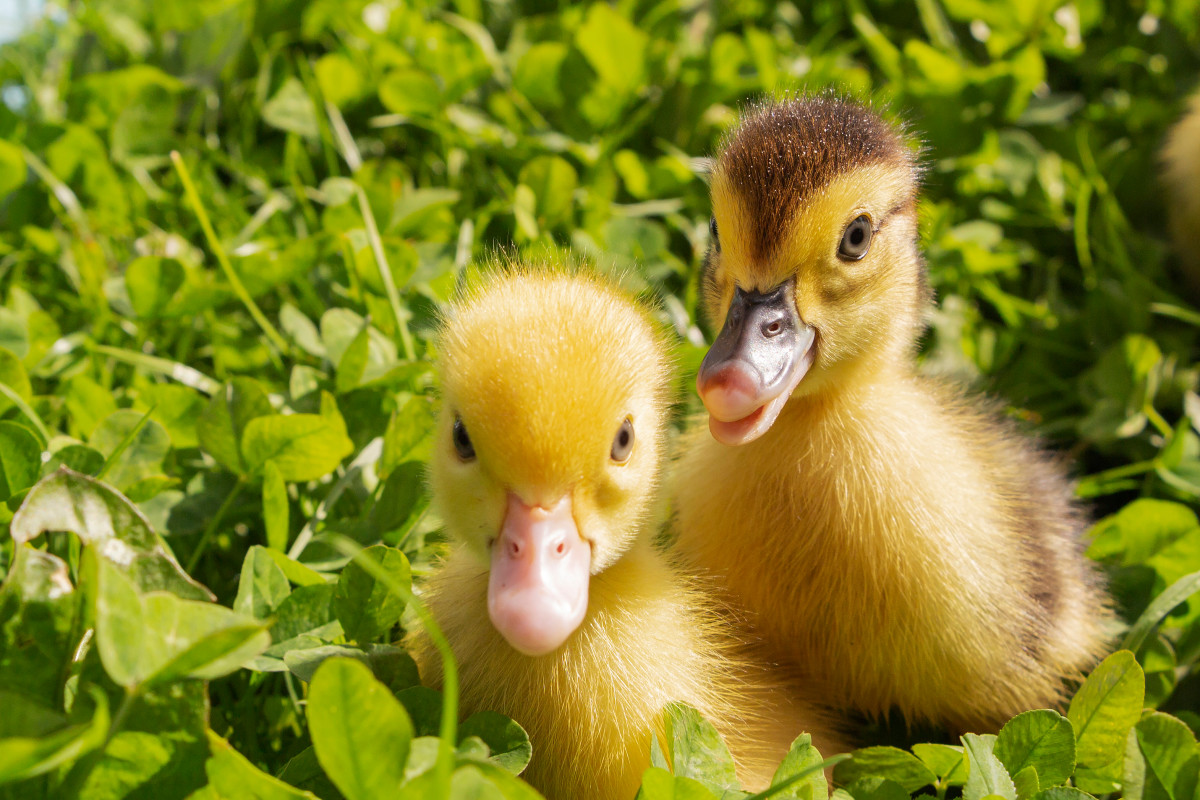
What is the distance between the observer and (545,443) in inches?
42.6

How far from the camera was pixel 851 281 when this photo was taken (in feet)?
4.52

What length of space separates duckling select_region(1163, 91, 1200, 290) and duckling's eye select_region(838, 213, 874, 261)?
1.36 meters

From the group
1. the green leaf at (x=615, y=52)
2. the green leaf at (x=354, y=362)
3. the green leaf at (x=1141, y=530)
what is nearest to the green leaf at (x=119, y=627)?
the green leaf at (x=354, y=362)

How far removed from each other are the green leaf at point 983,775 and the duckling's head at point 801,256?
44 centimetres

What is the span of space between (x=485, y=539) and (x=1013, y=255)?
1648mm

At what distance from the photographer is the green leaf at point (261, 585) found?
1287 millimetres

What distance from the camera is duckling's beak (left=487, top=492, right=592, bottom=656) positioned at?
3.39ft

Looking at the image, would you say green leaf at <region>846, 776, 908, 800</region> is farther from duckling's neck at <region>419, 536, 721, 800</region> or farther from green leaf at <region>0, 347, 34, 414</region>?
green leaf at <region>0, 347, 34, 414</region>

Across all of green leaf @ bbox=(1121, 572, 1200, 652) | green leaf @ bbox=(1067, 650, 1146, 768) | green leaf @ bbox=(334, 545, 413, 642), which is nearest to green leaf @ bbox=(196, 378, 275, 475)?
green leaf @ bbox=(334, 545, 413, 642)

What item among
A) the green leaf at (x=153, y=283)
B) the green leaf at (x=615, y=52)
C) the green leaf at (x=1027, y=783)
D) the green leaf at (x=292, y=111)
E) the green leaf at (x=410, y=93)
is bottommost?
the green leaf at (x=1027, y=783)

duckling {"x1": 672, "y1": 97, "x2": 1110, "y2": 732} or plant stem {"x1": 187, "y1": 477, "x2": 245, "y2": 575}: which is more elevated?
duckling {"x1": 672, "y1": 97, "x2": 1110, "y2": 732}

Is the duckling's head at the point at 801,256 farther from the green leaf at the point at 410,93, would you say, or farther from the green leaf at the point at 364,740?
the green leaf at the point at 410,93

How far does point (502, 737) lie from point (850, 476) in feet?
1.99

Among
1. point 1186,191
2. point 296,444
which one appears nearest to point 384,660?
point 296,444
